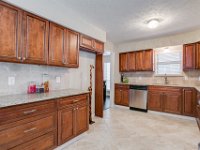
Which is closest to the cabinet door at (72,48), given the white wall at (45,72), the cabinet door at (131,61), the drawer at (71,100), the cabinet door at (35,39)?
the white wall at (45,72)

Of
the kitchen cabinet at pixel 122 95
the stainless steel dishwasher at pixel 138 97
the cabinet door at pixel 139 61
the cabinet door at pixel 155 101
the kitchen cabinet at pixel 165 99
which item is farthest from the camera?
the kitchen cabinet at pixel 122 95

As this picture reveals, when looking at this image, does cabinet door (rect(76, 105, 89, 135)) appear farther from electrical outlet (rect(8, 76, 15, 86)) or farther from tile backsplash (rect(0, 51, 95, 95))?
electrical outlet (rect(8, 76, 15, 86))

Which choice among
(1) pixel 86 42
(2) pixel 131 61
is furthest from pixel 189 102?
(1) pixel 86 42

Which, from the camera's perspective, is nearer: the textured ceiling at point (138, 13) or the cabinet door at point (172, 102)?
the textured ceiling at point (138, 13)

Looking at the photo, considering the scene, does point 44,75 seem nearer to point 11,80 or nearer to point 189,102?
point 11,80

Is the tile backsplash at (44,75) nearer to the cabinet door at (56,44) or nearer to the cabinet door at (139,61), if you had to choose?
the cabinet door at (56,44)

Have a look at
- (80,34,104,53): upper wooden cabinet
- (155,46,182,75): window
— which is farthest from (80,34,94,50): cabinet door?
(155,46,182,75): window

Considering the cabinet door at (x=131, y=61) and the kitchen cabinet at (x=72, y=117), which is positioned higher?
the cabinet door at (x=131, y=61)

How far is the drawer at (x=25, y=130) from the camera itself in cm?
148

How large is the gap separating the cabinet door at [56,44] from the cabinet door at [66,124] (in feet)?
3.07

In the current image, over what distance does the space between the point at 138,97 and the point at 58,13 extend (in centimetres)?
372

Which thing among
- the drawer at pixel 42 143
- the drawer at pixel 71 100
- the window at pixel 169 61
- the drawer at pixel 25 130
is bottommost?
the drawer at pixel 42 143

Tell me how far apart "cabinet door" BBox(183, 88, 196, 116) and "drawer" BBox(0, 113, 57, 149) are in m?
3.70

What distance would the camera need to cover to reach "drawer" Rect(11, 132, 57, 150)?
1.67 meters
